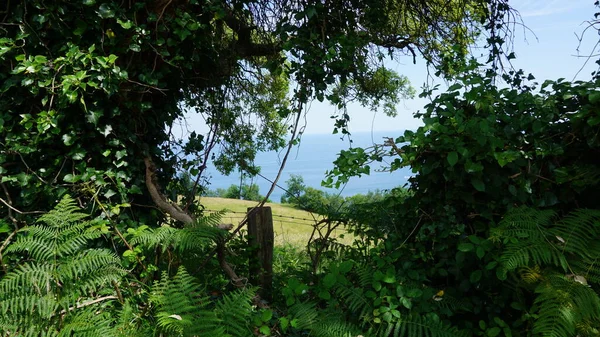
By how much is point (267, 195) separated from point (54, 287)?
1503mm

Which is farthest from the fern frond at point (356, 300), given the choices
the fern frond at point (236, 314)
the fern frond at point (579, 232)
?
the fern frond at point (579, 232)

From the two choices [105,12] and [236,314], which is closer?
[236,314]

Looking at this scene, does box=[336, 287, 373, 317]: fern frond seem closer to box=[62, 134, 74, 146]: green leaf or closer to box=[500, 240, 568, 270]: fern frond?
box=[500, 240, 568, 270]: fern frond

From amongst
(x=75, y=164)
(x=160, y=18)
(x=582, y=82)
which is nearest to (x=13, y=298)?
(x=75, y=164)

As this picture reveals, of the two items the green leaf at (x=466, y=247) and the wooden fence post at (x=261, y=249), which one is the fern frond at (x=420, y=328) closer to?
the green leaf at (x=466, y=247)

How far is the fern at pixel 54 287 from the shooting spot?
8.00 feet

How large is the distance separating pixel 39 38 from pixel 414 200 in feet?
9.40

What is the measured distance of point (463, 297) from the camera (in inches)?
114

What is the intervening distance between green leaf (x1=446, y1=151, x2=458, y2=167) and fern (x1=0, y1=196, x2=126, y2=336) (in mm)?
2001

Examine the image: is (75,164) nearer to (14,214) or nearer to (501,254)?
(14,214)

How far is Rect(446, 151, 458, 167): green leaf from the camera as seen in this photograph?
267cm

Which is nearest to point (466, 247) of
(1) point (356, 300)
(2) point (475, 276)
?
(2) point (475, 276)

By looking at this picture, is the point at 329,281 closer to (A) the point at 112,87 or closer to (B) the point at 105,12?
(A) the point at 112,87

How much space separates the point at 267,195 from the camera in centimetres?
354
